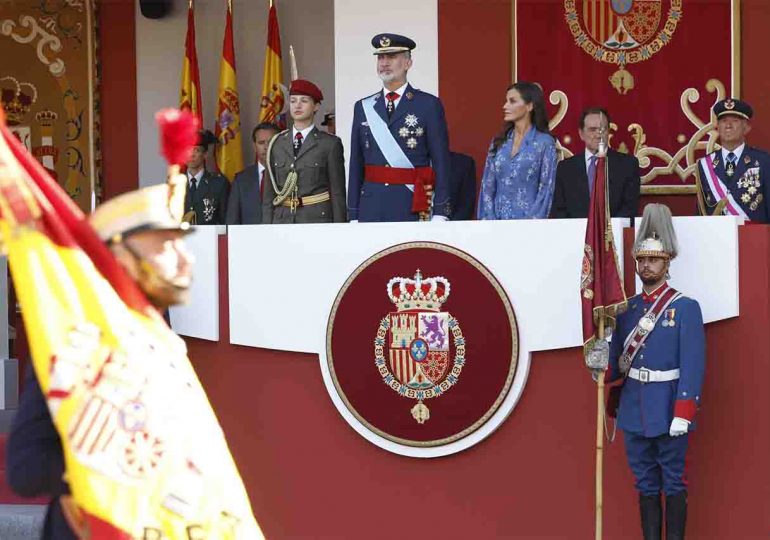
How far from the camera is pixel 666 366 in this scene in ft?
22.8

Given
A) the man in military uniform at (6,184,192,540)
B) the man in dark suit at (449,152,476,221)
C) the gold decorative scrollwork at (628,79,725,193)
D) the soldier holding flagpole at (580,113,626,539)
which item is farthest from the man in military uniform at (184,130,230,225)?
the man in military uniform at (6,184,192,540)

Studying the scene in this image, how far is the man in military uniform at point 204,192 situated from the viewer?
10609 mm

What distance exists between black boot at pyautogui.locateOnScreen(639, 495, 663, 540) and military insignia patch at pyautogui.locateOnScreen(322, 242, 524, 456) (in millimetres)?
836

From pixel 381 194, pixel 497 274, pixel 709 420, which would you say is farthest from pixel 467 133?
pixel 709 420

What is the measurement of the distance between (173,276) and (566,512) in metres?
4.07

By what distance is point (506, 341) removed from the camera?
24.6ft

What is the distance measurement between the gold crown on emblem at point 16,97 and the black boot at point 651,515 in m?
7.11

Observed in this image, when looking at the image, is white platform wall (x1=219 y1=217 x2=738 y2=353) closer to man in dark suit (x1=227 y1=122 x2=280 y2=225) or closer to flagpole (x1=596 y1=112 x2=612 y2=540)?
flagpole (x1=596 y1=112 x2=612 y2=540)

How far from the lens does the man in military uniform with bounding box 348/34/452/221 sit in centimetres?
825

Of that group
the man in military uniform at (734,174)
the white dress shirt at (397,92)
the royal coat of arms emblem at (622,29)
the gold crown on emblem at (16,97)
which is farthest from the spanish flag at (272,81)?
→ the man in military uniform at (734,174)

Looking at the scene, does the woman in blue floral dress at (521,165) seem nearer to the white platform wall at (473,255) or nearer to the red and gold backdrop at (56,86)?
the white platform wall at (473,255)

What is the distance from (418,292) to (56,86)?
19.0 feet

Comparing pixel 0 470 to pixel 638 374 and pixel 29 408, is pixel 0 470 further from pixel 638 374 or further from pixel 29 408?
pixel 29 408

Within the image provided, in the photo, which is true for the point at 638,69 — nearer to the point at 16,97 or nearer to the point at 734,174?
the point at 734,174
